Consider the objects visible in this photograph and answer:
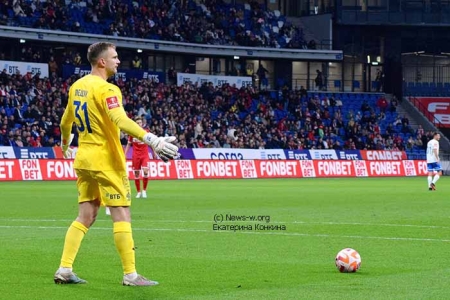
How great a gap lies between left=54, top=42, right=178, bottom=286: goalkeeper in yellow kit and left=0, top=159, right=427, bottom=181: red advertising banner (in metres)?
32.2

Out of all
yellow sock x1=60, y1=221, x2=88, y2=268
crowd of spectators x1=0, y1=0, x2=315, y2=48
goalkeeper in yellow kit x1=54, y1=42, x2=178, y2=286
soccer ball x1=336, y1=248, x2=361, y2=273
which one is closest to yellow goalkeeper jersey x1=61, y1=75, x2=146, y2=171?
goalkeeper in yellow kit x1=54, y1=42, x2=178, y2=286

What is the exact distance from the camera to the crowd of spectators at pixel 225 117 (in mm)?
47438

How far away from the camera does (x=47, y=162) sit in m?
43.7

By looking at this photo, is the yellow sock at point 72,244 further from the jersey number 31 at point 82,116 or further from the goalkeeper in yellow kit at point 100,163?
the jersey number 31 at point 82,116

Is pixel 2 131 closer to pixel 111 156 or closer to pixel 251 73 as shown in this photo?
pixel 251 73

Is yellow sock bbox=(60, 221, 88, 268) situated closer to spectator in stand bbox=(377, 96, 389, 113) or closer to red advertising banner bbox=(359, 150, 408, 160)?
red advertising banner bbox=(359, 150, 408, 160)

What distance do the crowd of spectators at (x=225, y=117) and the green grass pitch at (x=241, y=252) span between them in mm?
21880

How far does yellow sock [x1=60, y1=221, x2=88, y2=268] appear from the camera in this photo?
10500 mm

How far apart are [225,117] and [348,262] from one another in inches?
1870

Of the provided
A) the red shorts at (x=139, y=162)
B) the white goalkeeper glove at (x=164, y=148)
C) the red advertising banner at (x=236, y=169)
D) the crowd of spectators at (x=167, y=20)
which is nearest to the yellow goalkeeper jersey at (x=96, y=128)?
the white goalkeeper glove at (x=164, y=148)

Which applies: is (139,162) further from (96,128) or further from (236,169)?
(236,169)

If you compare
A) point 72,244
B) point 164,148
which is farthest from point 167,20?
point 164,148

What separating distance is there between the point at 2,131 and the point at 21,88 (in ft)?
17.9

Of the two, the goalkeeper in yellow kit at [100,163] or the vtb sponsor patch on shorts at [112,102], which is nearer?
the vtb sponsor patch on shorts at [112,102]
